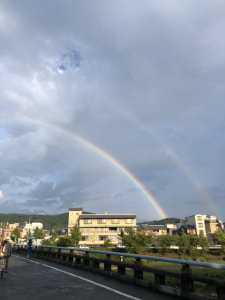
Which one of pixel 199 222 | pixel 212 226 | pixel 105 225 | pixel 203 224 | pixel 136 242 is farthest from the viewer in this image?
pixel 212 226

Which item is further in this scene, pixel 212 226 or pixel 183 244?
pixel 212 226

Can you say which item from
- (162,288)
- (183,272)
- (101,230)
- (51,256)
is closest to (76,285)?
(162,288)

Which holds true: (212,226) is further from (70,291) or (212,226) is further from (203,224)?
(70,291)

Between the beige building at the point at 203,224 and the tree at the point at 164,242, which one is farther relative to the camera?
the beige building at the point at 203,224

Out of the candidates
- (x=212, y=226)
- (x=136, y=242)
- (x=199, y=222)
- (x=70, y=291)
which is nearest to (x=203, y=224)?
(x=199, y=222)

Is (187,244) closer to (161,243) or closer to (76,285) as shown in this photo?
(161,243)

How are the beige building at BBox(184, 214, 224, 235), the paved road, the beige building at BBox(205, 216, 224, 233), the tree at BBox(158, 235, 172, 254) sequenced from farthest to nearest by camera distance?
the beige building at BBox(205, 216, 224, 233)
the beige building at BBox(184, 214, 224, 235)
the tree at BBox(158, 235, 172, 254)
the paved road

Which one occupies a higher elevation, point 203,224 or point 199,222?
point 199,222

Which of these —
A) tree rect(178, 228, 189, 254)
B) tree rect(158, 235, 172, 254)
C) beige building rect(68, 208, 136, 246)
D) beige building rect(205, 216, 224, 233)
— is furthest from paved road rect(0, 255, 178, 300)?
beige building rect(205, 216, 224, 233)

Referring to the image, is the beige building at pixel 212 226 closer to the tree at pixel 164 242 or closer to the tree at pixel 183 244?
the tree at pixel 183 244

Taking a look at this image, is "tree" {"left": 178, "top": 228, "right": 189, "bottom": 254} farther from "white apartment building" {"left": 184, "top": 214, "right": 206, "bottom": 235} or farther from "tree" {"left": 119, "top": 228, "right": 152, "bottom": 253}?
"white apartment building" {"left": 184, "top": 214, "right": 206, "bottom": 235}

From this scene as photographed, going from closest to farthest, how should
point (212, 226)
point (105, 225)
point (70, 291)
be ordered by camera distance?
point (70, 291) < point (105, 225) < point (212, 226)

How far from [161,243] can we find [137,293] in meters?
58.1

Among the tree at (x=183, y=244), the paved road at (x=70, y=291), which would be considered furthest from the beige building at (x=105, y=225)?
the paved road at (x=70, y=291)
